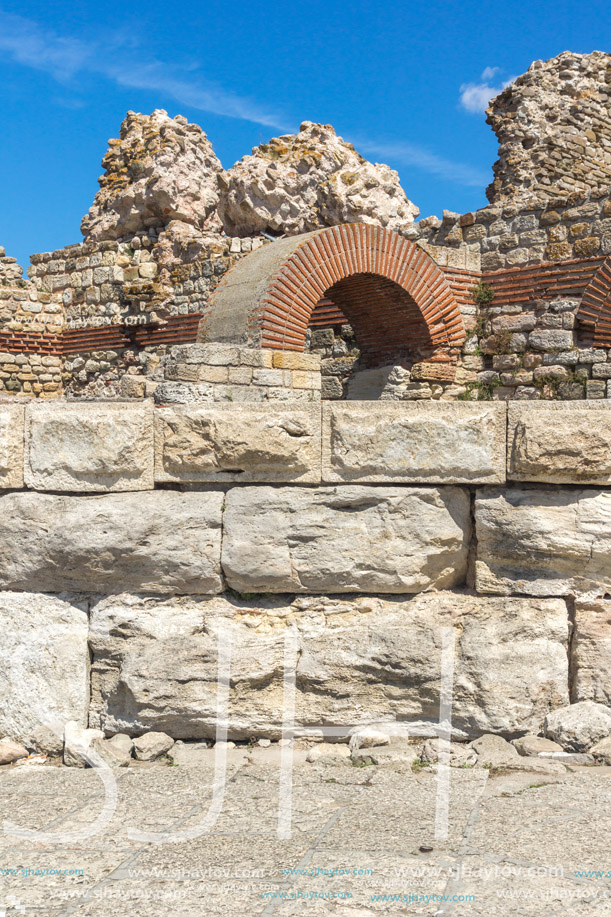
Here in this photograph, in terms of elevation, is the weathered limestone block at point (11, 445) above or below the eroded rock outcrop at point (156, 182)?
below

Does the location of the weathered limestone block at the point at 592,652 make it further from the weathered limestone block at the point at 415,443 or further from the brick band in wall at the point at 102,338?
the brick band in wall at the point at 102,338

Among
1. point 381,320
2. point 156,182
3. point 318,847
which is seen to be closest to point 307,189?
point 156,182

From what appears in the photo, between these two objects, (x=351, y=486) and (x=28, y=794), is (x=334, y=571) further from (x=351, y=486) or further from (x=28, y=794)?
(x=28, y=794)

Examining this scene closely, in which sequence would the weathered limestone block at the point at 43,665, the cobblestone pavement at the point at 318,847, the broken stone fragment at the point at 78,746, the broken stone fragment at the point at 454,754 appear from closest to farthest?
the cobblestone pavement at the point at 318,847, the broken stone fragment at the point at 454,754, the broken stone fragment at the point at 78,746, the weathered limestone block at the point at 43,665

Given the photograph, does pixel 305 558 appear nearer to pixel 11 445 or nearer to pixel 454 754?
pixel 454 754

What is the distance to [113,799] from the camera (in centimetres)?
284

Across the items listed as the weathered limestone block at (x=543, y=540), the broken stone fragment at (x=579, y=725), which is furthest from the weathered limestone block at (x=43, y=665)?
the broken stone fragment at (x=579, y=725)

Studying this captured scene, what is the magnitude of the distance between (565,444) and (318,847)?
6.14 ft

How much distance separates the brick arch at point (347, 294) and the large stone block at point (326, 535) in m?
3.54

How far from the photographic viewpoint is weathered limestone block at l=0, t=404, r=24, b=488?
3.53m

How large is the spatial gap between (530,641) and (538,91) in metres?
9.47

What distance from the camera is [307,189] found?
36.0 feet

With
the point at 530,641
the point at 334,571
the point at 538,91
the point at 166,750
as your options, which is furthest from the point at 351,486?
the point at 538,91

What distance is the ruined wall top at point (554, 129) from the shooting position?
10383 mm
